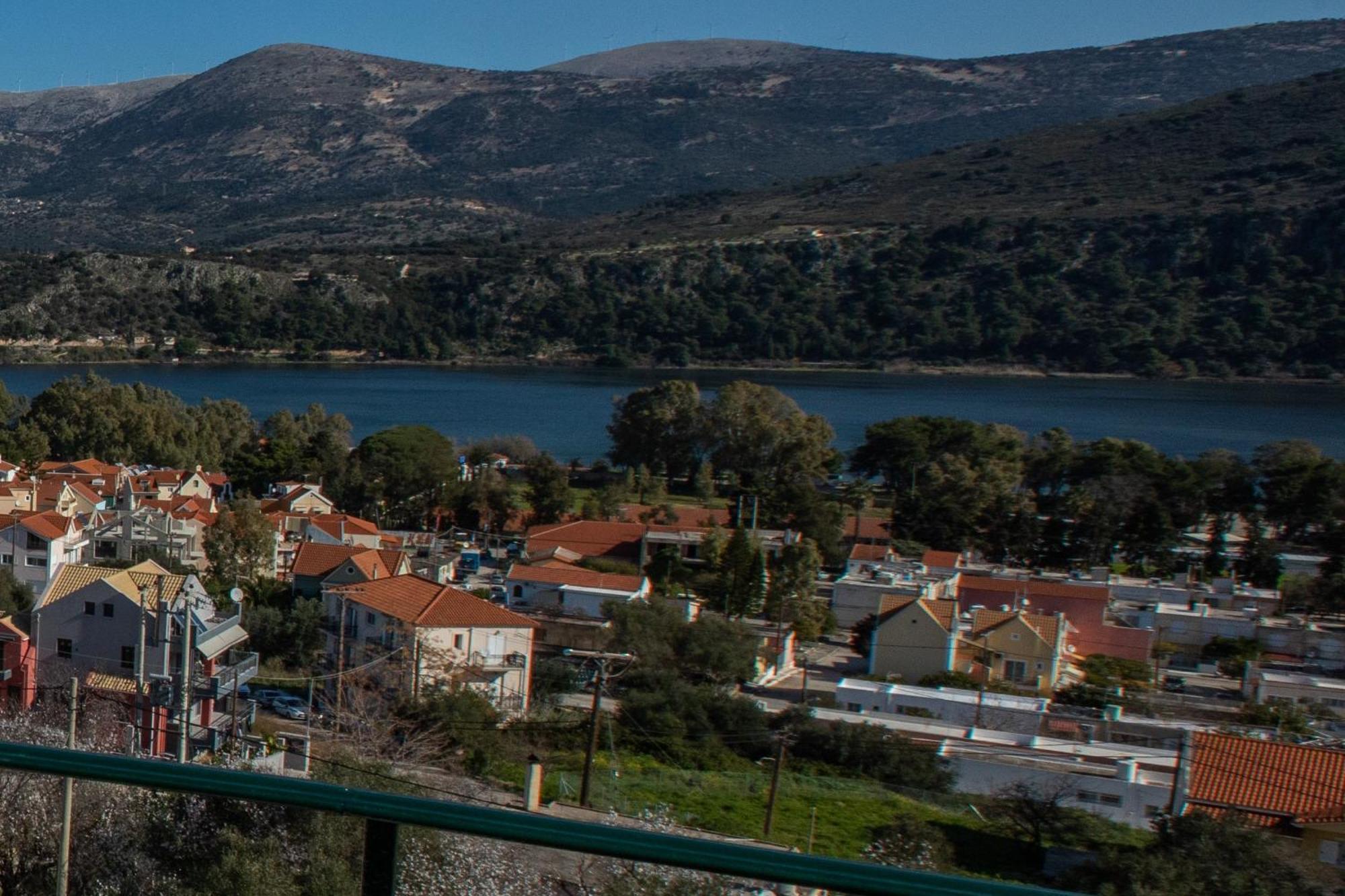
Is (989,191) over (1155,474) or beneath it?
over

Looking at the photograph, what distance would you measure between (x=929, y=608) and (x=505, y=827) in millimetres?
10464

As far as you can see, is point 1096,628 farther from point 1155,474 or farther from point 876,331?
point 876,331

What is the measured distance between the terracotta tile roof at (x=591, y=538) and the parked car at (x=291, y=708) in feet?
21.7

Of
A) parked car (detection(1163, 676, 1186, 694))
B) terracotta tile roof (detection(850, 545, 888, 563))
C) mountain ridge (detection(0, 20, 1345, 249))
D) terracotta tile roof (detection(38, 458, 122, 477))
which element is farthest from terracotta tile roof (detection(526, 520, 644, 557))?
mountain ridge (detection(0, 20, 1345, 249))

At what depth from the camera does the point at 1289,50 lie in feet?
348

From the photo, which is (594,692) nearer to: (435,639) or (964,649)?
(435,639)

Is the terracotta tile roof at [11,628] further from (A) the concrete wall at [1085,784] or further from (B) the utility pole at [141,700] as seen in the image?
(A) the concrete wall at [1085,784]

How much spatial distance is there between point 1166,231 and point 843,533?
127ft

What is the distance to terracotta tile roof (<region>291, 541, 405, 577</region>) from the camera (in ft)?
36.0

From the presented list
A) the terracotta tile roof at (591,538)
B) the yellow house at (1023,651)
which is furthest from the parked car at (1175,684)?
the terracotta tile roof at (591,538)

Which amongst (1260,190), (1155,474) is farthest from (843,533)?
(1260,190)

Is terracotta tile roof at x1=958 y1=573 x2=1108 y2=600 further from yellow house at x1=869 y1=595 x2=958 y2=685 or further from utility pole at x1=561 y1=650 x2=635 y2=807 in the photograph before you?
utility pole at x1=561 y1=650 x2=635 y2=807

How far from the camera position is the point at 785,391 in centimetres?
4219

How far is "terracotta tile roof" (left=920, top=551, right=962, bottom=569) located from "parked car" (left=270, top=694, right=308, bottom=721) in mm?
8180
